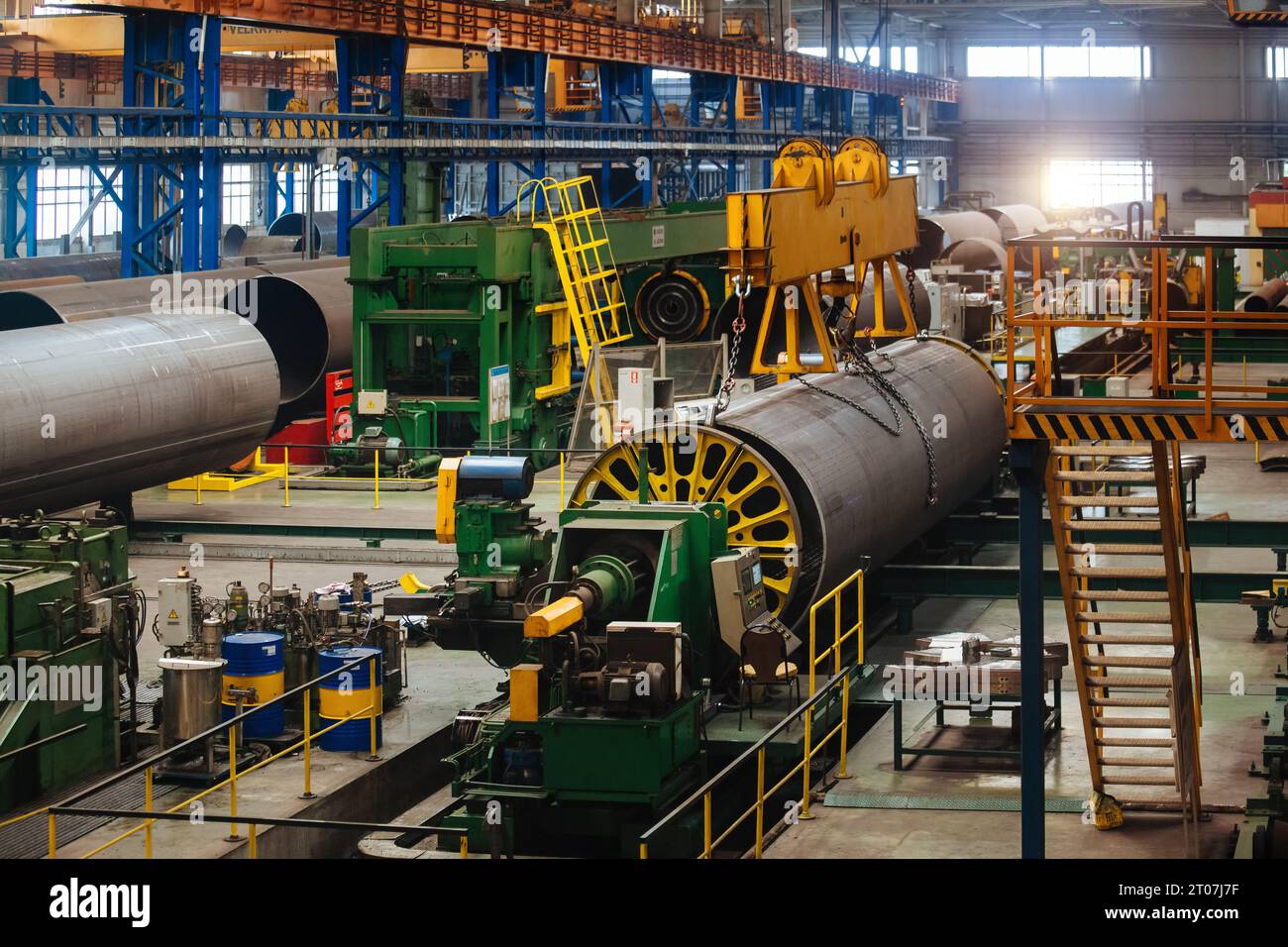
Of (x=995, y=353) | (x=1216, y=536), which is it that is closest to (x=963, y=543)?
(x=1216, y=536)

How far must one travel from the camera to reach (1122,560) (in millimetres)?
17344

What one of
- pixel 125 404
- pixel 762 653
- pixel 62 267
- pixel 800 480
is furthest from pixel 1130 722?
pixel 62 267

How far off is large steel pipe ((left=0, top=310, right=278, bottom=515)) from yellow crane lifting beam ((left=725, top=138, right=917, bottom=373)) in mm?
5787

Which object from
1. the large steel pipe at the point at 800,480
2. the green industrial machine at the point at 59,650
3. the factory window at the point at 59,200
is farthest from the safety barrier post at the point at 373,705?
the factory window at the point at 59,200

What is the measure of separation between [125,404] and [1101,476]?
10140 mm

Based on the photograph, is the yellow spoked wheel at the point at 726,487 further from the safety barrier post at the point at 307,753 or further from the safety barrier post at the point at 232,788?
the safety barrier post at the point at 232,788

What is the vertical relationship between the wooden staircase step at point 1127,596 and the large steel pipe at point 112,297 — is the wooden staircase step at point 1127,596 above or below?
below

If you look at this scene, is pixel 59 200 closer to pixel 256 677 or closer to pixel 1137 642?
pixel 256 677

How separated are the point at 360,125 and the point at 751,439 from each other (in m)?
17.7

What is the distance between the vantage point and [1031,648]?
916 cm

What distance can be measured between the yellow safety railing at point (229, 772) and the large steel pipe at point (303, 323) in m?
11.8

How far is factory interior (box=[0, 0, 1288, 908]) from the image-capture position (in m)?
10.4

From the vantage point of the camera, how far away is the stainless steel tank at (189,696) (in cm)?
1208
